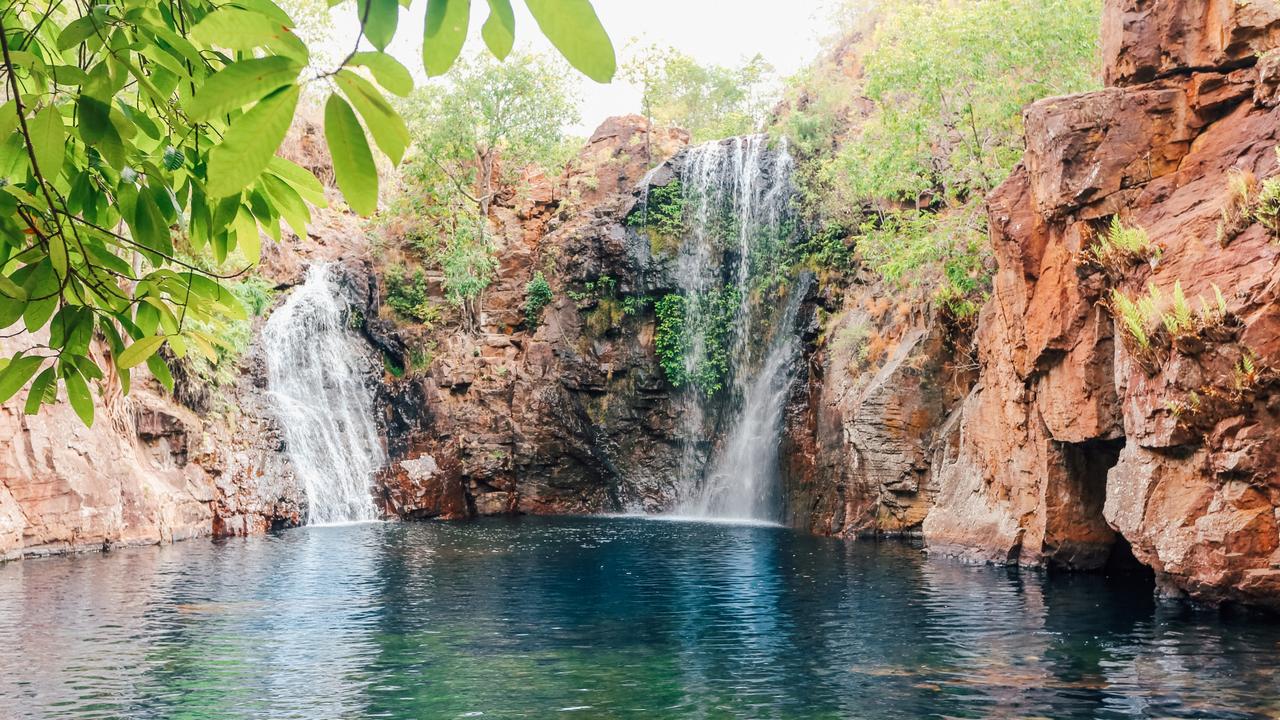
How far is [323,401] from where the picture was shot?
99.1ft

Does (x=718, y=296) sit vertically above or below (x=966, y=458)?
above

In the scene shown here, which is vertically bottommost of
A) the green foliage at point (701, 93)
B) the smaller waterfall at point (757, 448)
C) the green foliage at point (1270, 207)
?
the smaller waterfall at point (757, 448)

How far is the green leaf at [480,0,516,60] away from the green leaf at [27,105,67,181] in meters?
1.05

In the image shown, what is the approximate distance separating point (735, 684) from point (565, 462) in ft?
76.5

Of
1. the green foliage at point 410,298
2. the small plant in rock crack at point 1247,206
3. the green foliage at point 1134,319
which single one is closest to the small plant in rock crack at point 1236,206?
the small plant in rock crack at point 1247,206

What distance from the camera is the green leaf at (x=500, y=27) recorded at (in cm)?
171

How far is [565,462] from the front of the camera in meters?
32.4

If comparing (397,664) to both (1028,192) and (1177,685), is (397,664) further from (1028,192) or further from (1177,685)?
(1028,192)

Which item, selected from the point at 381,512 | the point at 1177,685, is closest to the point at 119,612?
the point at 1177,685

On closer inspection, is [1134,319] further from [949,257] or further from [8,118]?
[8,118]

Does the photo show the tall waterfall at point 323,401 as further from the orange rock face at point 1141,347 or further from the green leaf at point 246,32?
the green leaf at point 246,32

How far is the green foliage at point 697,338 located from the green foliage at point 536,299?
419 cm

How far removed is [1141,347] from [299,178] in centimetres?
1235

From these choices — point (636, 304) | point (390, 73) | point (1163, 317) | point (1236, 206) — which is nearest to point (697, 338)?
point (636, 304)
